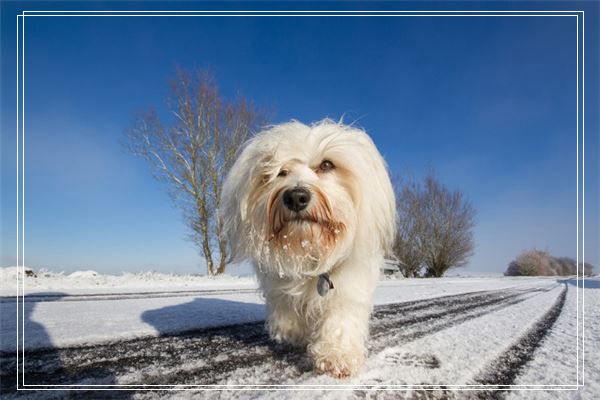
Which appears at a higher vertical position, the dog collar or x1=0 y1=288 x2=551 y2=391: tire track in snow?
the dog collar

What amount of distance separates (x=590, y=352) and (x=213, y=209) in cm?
1513

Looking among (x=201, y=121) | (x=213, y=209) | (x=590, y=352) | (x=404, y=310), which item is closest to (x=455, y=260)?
(x=213, y=209)

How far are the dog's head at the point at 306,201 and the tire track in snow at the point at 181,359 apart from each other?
572 mm

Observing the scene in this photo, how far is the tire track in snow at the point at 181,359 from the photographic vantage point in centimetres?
170

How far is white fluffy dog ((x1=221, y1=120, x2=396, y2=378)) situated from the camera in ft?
7.15

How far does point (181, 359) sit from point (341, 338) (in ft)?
3.32

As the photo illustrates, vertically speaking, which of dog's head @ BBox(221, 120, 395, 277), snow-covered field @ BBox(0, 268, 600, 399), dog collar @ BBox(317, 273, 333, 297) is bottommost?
snow-covered field @ BBox(0, 268, 600, 399)

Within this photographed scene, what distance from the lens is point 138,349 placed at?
2152 mm

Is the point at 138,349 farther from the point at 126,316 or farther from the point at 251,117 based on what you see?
the point at 251,117

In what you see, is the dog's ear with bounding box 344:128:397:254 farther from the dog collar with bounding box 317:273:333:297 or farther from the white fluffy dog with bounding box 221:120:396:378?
the dog collar with bounding box 317:273:333:297

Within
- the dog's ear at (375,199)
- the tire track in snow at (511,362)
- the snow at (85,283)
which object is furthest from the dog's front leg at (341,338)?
the snow at (85,283)

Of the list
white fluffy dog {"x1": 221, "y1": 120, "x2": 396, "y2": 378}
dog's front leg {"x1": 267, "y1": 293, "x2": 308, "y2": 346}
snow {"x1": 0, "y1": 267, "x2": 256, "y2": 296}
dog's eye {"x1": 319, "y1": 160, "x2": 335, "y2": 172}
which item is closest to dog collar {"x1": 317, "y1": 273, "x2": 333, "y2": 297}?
white fluffy dog {"x1": 221, "y1": 120, "x2": 396, "y2": 378}

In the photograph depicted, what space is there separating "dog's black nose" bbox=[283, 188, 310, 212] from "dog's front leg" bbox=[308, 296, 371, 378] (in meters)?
0.72

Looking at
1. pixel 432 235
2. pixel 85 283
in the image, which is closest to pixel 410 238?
pixel 432 235
